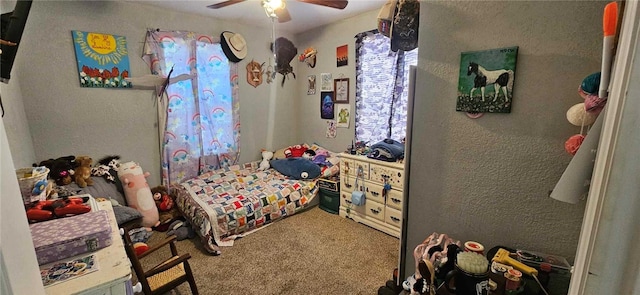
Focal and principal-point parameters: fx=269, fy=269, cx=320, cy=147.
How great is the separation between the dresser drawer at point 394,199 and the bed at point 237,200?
32.6 inches

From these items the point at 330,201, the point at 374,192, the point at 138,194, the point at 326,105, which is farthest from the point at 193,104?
the point at 374,192

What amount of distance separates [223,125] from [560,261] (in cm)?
338

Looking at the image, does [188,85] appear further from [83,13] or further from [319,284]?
[319,284]

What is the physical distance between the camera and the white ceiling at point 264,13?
281cm

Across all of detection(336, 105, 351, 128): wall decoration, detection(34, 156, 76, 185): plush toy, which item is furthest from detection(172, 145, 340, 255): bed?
detection(34, 156, 76, 185): plush toy

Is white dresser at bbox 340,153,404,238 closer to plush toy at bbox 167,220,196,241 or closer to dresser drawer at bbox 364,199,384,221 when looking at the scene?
dresser drawer at bbox 364,199,384,221

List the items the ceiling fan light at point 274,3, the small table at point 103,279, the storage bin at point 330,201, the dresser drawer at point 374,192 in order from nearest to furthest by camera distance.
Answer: the small table at point 103,279 → the ceiling fan light at point 274,3 → the dresser drawer at point 374,192 → the storage bin at point 330,201

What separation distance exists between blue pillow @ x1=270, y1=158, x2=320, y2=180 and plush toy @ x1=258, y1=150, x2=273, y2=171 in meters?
0.17

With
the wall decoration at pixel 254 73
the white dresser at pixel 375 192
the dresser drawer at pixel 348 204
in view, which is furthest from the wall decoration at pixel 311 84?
the dresser drawer at pixel 348 204

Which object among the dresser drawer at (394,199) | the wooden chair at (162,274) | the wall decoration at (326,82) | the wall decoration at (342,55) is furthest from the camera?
the wall decoration at (326,82)

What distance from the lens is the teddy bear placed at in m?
2.80

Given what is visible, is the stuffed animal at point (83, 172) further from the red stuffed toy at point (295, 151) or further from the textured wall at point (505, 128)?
the textured wall at point (505, 128)

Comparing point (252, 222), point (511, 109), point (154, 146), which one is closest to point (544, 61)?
point (511, 109)

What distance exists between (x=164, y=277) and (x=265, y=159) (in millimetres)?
2247
